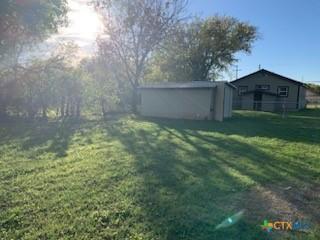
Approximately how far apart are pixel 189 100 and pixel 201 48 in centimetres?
1120

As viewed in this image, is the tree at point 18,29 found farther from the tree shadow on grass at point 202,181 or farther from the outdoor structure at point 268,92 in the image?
the outdoor structure at point 268,92

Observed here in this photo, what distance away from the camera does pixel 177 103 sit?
1570 centimetres

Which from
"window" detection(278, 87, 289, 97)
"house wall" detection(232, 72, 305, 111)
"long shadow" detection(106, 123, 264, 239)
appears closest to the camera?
"long shadow" detection(106, 123, 264, 239)

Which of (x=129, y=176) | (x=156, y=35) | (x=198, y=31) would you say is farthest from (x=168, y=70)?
(x=129, y=176)

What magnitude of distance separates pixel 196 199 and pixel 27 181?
2782 millimetres

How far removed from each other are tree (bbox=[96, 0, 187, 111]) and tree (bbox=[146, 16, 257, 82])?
128 inches

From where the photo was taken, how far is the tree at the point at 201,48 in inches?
942

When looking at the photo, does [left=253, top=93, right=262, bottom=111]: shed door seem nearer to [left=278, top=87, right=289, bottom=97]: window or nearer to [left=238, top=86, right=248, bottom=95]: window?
[left=238, top=86, right=248, bottom=95]: window

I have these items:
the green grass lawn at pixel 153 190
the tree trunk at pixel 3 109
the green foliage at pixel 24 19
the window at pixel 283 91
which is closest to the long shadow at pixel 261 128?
the green grass lawn at pixel 153 190

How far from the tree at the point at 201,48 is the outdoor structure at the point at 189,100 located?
7253mm

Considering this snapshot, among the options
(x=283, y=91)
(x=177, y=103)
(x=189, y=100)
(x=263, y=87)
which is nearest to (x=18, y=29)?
(x=177, y=103)

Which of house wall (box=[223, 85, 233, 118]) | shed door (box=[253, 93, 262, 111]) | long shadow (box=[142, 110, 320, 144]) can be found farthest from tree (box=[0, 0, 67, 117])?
shed door (box=[253, 93, 262, 111])

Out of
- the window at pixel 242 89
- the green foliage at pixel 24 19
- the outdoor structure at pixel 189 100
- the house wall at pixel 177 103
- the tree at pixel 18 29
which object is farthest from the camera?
the window at pixel 242 89

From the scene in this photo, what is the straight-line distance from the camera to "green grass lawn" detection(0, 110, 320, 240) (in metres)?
2.95
